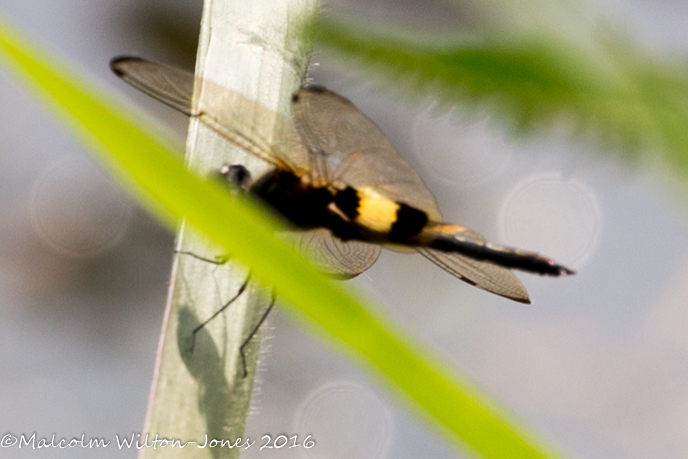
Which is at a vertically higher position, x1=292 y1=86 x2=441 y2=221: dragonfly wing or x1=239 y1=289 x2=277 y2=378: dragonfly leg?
x1=292 y1=86 x2=441 y2=221: dragonfly wing

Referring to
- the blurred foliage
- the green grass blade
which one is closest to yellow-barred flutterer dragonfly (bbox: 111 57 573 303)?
the blurred foliage

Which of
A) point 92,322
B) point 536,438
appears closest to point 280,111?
point 536,438

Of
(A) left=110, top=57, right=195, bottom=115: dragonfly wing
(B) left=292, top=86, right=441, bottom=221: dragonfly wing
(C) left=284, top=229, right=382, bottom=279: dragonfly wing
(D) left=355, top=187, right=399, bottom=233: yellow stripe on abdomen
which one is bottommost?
(C) left=284, top=229, right=382, bottom=279: dragonfly wing

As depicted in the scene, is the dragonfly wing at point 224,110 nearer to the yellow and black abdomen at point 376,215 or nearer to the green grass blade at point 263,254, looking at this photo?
the yellow and black abdomen at point 376,215

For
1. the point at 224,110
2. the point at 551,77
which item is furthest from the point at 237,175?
the point at 551,77

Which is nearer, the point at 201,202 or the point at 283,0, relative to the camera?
the point at 201,202

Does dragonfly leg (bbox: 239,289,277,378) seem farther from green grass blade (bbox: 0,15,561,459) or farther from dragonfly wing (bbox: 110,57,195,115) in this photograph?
green grass blade (bbox: 0,15,561,459)

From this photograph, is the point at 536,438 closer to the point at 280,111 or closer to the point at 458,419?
the point at 458,419
